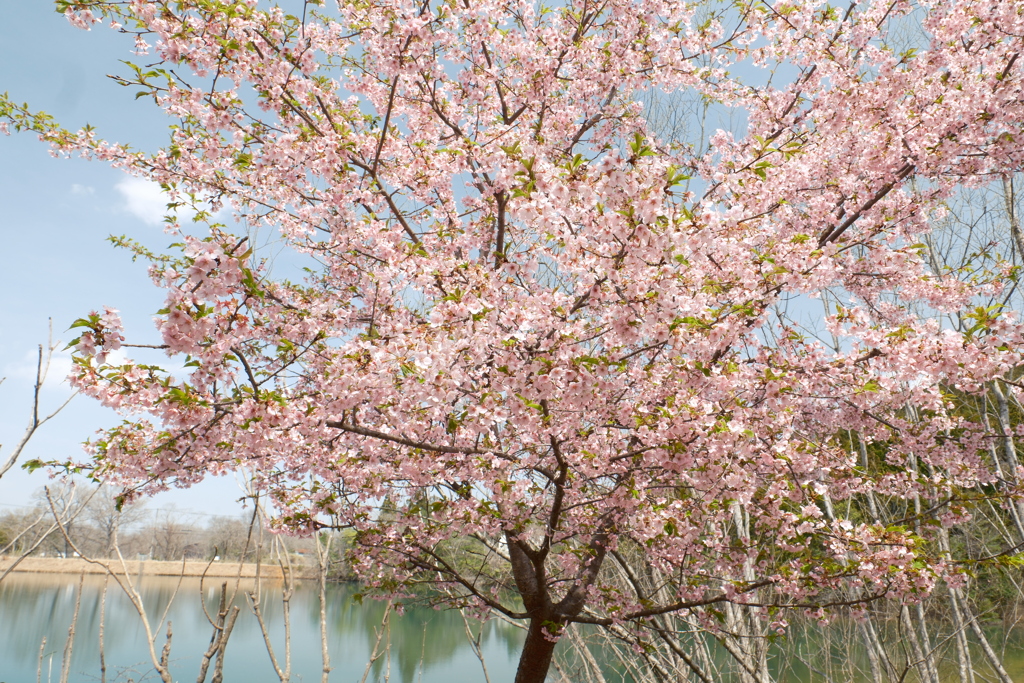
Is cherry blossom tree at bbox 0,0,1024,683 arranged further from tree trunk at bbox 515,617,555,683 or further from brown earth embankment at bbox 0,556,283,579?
brown earth embankment at bbox 0,556,283,579

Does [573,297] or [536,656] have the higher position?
[573,297]

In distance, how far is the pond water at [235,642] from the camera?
13.4 m

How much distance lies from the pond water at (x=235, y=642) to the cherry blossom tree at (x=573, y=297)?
745 centimetres

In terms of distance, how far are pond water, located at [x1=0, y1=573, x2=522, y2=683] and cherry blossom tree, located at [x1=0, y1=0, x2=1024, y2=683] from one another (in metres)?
7.45

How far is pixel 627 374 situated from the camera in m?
3.44

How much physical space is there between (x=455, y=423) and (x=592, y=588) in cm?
212

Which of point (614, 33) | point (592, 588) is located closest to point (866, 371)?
point (592, 588)

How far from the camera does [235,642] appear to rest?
17.0 meters

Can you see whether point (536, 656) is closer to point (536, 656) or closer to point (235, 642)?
point (536, 656)

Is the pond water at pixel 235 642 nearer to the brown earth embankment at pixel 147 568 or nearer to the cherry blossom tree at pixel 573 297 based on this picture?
the brown earth embankment at pixel 147 568

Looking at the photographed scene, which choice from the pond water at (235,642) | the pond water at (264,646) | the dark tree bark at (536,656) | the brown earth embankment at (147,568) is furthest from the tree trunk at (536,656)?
the brown earth embankment at (147,568)

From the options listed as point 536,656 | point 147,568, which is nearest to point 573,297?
point 536,656

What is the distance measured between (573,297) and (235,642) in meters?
19.1

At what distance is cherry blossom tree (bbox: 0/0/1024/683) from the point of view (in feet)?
8.89
